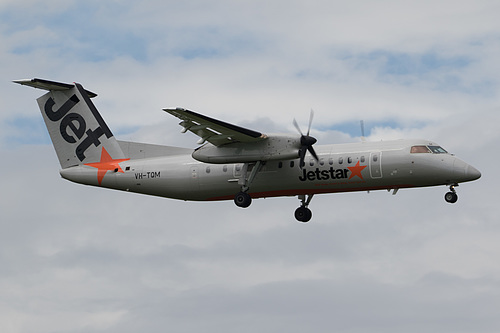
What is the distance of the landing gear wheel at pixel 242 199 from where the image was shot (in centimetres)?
3209

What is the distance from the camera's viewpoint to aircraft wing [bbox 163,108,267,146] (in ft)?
98.2

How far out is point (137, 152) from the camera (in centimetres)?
3481

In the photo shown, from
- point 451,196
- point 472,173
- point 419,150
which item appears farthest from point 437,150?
point 451,196

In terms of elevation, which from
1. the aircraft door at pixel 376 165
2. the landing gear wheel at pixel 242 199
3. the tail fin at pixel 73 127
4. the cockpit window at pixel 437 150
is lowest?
the landing gear wheel at pixel 242 199

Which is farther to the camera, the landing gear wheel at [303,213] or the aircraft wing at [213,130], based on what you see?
the landing gear wheel at [303,213]

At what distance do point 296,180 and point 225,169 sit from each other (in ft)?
9.69

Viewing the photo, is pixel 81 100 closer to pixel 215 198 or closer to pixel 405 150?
pixel 215 198

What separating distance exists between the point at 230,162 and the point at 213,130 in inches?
56.2

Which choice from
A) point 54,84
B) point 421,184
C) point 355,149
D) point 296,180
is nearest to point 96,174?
point 54,84

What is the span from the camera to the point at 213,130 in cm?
3111

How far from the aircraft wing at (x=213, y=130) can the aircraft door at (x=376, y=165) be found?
4.08m

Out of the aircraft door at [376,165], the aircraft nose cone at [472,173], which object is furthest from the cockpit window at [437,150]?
the aircraft door at [376,165]

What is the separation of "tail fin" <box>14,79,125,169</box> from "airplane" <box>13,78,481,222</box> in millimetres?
42

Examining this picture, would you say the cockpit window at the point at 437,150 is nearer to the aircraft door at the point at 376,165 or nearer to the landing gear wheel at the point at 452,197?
the landing gear wheel at the point at 452,197
